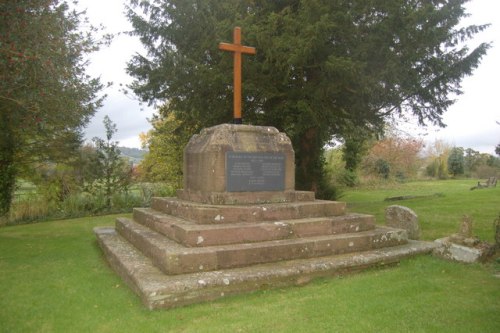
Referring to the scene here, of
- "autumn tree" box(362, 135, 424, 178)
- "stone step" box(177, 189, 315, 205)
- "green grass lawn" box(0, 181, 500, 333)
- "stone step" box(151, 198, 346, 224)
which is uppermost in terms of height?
"autumn tree" box(362, 135, 424, 178)

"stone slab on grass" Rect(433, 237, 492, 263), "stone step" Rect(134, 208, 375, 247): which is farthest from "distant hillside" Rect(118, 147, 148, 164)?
"stone slab on grass" Rect(433, 237, 492, 263)

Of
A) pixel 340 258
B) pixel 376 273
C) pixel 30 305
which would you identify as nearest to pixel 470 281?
pixel 376 273

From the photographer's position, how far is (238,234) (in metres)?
6.23

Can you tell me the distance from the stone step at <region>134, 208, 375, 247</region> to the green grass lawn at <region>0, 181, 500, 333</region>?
1.08m

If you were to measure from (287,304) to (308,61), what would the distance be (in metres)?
8.85

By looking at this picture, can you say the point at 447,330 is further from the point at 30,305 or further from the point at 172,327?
the point at 30,305

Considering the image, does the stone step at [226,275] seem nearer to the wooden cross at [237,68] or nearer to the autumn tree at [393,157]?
the wooden cross at [237,68]

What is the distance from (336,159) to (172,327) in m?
27.8

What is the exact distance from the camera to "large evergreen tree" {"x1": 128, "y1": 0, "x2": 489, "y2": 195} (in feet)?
35.2

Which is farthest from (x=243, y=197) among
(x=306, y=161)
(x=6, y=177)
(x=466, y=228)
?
(x=6, y=177)

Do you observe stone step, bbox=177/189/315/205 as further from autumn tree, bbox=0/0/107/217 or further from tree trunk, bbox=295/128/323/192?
tree trunk, bbox=295/128/323/192

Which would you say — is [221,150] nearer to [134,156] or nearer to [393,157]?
[393,157]

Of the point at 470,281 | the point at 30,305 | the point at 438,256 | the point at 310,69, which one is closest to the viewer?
the point at 30,305

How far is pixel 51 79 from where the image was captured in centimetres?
809
